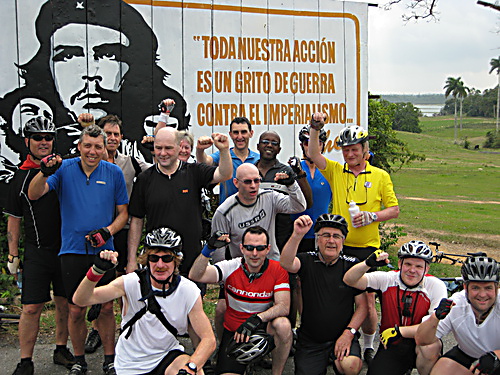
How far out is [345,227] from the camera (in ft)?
17.2

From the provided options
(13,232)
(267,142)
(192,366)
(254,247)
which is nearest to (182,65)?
(267,142)

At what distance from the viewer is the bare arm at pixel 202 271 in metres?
4.97

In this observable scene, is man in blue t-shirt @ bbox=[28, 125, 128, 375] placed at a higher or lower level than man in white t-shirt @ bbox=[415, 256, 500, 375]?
higher

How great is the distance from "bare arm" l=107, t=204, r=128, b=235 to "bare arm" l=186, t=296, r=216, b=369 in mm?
1344

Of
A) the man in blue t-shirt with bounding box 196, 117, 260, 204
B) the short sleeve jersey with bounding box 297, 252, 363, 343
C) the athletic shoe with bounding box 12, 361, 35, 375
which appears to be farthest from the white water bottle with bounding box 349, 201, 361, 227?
the athletic shoe with bounding box 12, 361, 35, 375

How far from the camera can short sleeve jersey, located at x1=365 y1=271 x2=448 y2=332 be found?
16.7 feet

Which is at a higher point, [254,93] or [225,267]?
[254,93]

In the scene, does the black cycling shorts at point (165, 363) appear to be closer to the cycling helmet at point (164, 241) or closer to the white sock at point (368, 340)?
the cycling helmet at point (164, 241)

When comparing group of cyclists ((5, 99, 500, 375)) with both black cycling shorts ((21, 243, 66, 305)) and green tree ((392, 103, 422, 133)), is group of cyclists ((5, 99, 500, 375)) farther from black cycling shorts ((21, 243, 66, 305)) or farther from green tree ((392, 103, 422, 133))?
green tree ((392, 103, 422, 133))

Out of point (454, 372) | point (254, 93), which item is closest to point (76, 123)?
point (254, 93)

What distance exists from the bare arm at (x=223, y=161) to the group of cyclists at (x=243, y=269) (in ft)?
0.03

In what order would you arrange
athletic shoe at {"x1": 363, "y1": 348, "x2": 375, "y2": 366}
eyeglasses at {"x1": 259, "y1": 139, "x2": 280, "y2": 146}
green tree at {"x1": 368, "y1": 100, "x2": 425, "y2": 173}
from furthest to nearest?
green tree at {"x1": 368, "y1": 100, "x2": 425, "y2": 173} → eyeglasses at {"x1": 259, "y1": 139, "x2": 280, "y2": 146} → athletic shoe at {"x1": 363, "y1": 348, "x2": 375, "y2": 366}

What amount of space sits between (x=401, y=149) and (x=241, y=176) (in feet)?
21.6

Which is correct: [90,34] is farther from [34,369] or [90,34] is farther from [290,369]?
[290,369]
